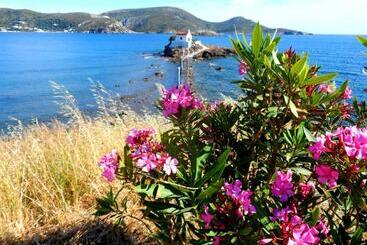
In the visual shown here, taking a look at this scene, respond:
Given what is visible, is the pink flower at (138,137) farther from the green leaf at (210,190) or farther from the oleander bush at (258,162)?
the green leaf at (210,190)

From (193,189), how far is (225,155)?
18 cm

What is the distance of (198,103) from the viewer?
2092 mm

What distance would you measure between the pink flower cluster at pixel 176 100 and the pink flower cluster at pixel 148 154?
0.45 feet

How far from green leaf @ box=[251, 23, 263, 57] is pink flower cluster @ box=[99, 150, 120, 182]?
75 cm

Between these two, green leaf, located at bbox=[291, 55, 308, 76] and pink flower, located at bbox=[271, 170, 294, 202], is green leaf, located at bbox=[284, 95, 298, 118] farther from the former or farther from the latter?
pink flower, located at bbox=[271, 170, 294, 202]

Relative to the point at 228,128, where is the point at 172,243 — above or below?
below

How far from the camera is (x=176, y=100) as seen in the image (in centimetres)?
196

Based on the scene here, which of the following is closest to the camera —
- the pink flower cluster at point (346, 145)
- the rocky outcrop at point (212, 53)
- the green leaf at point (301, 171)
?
the pink flower cluster at point (346, 145)

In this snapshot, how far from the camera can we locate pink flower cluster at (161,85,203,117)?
1.96 m

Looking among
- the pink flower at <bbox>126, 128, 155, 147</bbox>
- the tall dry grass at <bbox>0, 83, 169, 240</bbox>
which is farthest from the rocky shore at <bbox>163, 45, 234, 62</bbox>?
the pink flower at <bbox>126, 128, 155, 147</bbox>

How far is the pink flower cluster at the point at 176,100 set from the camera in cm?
196

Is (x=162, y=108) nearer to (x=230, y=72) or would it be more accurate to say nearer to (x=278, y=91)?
(x=278, y=91)

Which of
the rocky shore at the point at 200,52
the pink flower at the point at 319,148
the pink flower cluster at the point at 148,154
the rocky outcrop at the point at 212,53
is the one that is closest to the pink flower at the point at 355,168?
the pink flower at the point at 319,148

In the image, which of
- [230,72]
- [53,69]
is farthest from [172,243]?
[53,69]
